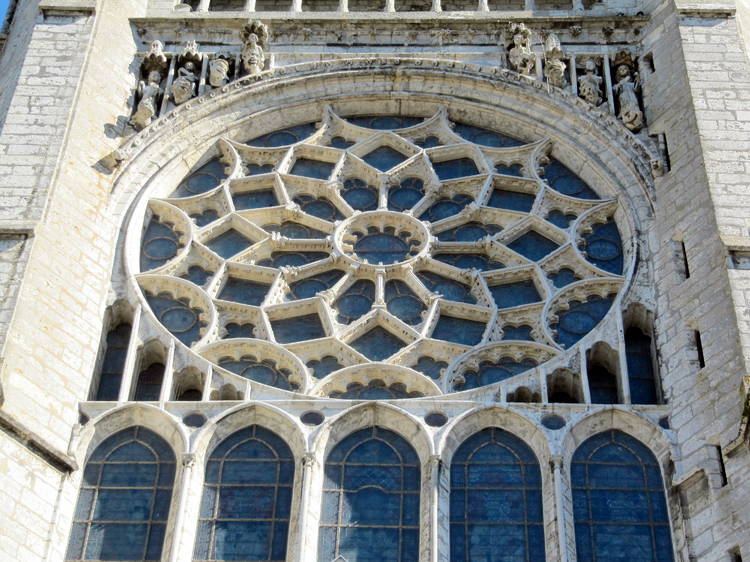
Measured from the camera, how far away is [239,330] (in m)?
20.6

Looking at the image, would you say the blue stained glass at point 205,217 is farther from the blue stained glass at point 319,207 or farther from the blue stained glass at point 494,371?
the blue stained glass at point 494,371

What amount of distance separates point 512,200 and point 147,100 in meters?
4.92

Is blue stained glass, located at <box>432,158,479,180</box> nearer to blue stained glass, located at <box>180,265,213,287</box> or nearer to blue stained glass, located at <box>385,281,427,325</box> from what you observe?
blue stained glass, located at <box>385,281,427,325</box>

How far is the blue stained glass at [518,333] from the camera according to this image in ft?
66.7

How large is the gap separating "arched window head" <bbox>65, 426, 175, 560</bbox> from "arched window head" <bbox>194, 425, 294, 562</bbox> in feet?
1.53

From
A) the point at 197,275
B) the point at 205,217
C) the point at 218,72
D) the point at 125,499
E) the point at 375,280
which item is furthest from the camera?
the point at 218,72

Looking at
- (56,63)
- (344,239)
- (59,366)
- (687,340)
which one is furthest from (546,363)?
(56,63)

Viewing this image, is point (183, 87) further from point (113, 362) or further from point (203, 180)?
point (113, 362)

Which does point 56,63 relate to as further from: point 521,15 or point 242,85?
point 521,15

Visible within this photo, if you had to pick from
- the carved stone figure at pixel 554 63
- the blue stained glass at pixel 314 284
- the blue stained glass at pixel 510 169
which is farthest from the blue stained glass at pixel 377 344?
the carved stone figure at pixel 554 63

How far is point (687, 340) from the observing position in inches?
758

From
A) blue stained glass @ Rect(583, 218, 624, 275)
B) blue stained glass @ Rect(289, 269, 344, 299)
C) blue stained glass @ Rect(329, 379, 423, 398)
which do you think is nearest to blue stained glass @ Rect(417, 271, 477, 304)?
blue stained glass @ Rect(289, 269, 344, 299)

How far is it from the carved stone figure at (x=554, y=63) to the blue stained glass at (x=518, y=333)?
4176 millimetres

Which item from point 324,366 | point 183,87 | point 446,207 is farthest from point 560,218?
point 183,87
